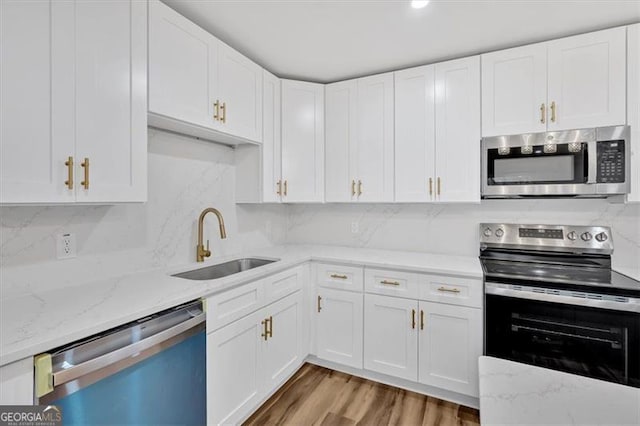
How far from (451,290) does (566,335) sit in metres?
0.63

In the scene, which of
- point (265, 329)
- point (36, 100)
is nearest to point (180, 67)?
point (36, 100)

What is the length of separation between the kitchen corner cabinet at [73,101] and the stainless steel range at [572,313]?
7.07ft

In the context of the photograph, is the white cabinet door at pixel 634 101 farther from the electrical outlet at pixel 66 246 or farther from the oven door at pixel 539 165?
the electrical outlet at pixel 66 246

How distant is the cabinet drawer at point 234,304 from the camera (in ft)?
5.24

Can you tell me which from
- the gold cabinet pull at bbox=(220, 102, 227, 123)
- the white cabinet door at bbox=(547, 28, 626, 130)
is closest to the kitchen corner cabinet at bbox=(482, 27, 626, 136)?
the white cabinet door at bbox=(547, 28, 626, 130)

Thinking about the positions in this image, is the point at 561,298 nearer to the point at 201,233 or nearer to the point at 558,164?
the point at 558,164

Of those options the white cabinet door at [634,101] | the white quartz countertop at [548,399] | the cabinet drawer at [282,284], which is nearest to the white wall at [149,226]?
the cabinet drawer at [282,284]

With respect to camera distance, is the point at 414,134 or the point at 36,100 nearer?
the point at 36,100

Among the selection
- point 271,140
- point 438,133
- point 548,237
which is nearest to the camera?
point 548,237

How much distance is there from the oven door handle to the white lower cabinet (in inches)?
53.3

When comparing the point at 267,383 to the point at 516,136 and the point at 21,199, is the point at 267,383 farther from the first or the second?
the point at 516,136

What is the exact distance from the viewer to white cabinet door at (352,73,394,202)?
2527 millimetres

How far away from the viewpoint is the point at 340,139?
2.73m

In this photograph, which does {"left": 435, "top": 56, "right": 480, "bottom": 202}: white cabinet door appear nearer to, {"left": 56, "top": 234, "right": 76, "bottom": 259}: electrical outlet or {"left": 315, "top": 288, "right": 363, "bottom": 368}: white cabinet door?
{"left": 315, "top": 288, "right": 363, "bottom": 368}: white cabinet door
